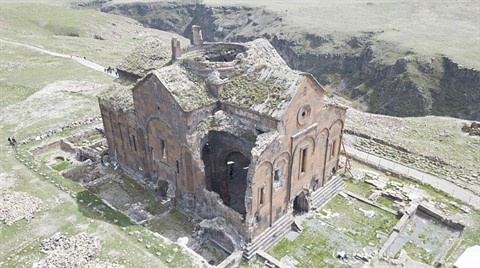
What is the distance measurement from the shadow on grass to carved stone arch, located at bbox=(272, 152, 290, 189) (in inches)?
406

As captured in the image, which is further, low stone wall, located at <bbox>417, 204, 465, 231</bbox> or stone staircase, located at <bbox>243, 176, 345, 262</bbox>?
low stone wall, located at <bbox>417, 204, 465, 231</bbox>

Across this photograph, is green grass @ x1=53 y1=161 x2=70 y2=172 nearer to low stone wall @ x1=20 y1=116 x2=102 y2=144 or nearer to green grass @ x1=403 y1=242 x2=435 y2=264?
low stone wall @ x1=20 y1=116 x2=102 y2=144

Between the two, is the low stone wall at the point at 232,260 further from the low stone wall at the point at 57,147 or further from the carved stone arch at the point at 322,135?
the low stone wall at the point at 57,147

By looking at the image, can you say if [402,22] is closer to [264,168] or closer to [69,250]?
[264,168]

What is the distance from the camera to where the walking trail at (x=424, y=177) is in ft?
100

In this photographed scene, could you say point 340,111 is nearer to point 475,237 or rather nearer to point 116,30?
point 475,237

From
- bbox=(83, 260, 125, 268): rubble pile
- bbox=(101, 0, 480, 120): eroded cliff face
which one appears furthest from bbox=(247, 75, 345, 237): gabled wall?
bbox=(101, 0, 480, 120): eroded cliff face

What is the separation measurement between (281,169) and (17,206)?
19117mm

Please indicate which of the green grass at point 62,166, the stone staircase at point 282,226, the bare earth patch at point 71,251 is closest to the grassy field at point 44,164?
the green grass at point 62,166

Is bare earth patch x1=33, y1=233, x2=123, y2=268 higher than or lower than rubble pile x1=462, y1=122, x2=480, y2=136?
higher

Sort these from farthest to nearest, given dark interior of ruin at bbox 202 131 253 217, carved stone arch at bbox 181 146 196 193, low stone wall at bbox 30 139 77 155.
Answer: low stone wall at bbox 30 139 77 155
carved stone arch at bbox 181 146 196 193
dark interior of ruin at bbox 202 131 253 217

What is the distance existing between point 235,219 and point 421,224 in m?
13.7

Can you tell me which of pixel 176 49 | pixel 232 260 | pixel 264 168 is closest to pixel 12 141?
pixel 176 49

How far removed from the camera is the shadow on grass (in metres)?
26.7
